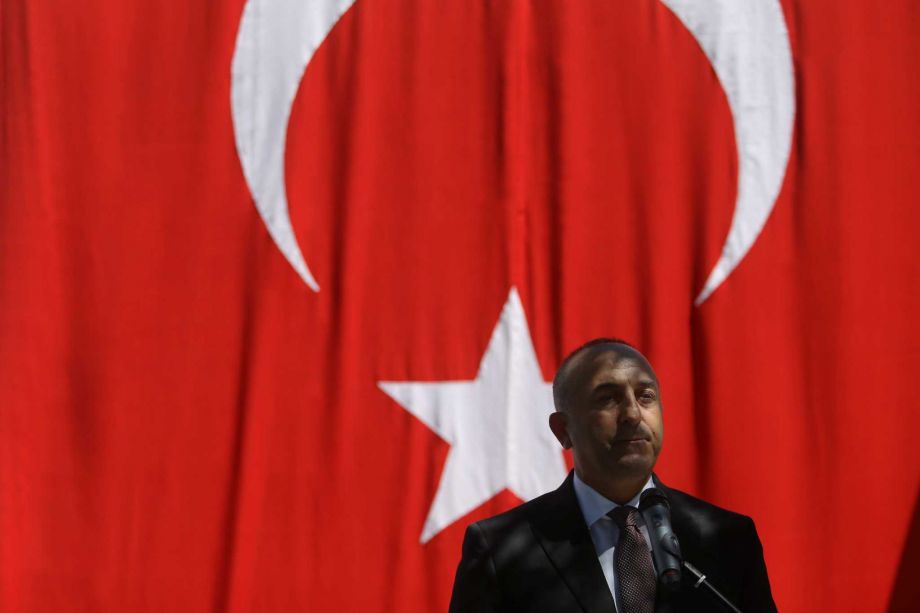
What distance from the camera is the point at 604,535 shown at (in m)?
1.64

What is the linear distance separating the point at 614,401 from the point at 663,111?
65.3 inches

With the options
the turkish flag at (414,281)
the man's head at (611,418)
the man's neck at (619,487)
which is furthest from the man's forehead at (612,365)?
the turkish flag at (414,281)

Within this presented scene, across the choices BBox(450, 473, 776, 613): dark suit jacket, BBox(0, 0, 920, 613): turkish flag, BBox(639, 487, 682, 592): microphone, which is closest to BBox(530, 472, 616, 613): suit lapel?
BBox(450, 473, 776, 613): dark suit jacket

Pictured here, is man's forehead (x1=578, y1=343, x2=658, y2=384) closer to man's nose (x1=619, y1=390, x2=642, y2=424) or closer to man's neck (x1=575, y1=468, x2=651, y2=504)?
man's nose (x1=619, y1=390, x2=642, y2=424)

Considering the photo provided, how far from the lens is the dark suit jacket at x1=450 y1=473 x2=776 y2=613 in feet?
5.08

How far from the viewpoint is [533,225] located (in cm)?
310

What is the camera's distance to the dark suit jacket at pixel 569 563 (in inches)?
61.0

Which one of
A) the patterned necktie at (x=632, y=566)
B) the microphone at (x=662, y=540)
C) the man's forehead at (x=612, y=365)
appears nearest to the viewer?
the microphone at (x=662, y=540)

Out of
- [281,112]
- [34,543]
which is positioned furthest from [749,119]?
[34,543]

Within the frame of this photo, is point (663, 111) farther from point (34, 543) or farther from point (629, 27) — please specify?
point (34, 543)

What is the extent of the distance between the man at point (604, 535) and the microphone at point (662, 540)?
93 mm

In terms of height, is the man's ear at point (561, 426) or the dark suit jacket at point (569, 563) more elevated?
the man's ear at point (561, 426)

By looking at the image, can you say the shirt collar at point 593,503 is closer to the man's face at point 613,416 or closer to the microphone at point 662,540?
the man's face at point 613,416

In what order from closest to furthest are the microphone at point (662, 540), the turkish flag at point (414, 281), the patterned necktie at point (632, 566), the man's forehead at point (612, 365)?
the microphone at point (662, 540) < the patterned necktie at point (632, 566) < the man's forehead at point (612, 365) < the turkish flag at point (414, 281)
